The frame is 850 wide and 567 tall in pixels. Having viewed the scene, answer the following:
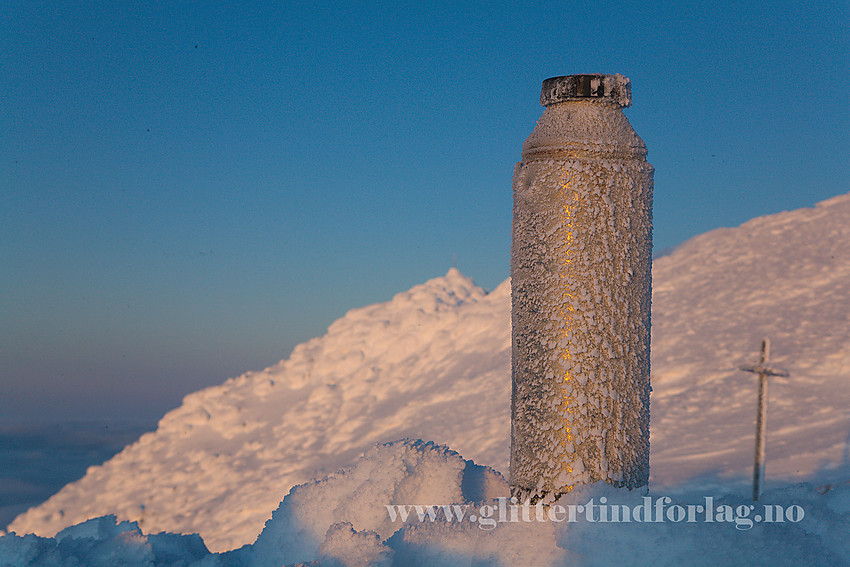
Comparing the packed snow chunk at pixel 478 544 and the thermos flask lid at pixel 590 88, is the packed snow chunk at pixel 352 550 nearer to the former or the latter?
the packed snow chunk at pixel 478 544

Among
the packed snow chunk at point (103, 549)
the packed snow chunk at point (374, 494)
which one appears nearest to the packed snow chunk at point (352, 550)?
the packed snow chunk at point (374, 494)

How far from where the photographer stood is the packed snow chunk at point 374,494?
5.66 meters

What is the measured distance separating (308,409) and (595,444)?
2253 centimetres

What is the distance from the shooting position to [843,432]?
1652cm

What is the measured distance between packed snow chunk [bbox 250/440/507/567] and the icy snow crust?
10725 mm

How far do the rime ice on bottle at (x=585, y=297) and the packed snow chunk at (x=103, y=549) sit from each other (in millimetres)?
2664

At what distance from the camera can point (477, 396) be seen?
22094 mm

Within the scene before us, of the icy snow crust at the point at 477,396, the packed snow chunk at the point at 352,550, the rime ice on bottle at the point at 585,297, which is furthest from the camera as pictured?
the icy snow crust at the point at 477,396

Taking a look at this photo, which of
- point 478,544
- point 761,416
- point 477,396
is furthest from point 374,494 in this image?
point 477,396

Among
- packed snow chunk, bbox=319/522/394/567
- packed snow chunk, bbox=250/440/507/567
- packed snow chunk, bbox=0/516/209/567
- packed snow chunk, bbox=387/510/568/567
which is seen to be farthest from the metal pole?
packed snow chunk, bbox=319/522/394/567

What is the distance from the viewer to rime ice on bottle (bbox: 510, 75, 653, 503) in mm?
4680

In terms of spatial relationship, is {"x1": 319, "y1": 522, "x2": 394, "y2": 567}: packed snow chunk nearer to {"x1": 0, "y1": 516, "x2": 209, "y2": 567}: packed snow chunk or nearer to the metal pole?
{"x1": 0, "y1": 516, "x2": 209, "y2": 567}: packed snow chunk

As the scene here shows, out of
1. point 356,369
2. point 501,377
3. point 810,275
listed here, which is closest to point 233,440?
point 356,369

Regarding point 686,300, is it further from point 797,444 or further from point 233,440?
point 233,440
